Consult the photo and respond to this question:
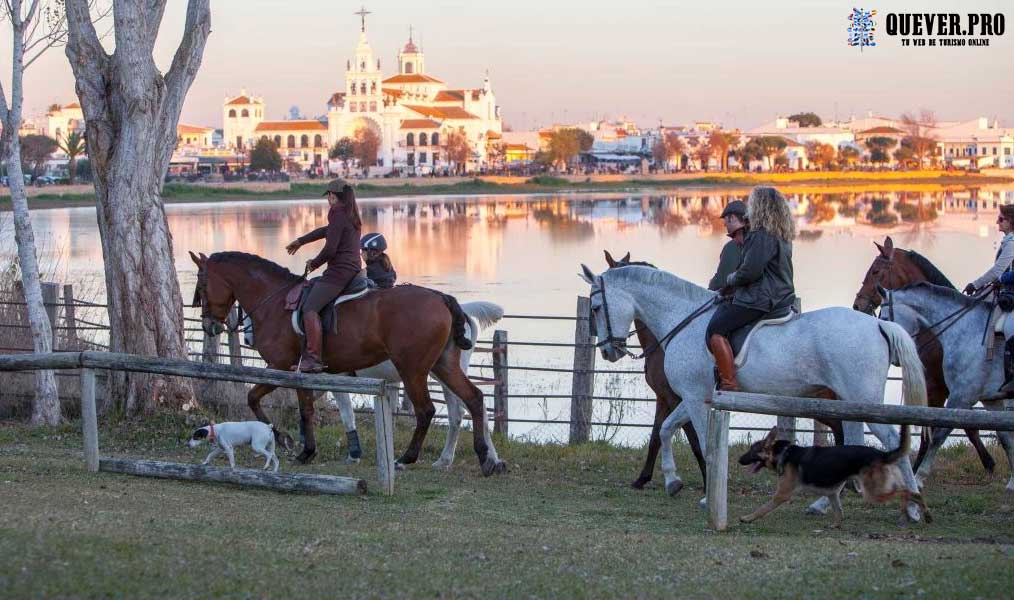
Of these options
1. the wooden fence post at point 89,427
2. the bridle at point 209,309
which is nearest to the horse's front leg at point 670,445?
the bridle at point 209,309

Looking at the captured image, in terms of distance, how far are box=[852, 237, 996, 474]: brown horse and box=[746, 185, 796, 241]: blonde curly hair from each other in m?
2.08

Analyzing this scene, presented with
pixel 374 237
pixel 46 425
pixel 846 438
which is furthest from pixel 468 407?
pixel 46 425

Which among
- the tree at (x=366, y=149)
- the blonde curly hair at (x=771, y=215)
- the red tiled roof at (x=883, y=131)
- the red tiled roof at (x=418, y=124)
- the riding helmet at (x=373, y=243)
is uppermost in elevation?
the red tiled roof at (x=418, y=124)

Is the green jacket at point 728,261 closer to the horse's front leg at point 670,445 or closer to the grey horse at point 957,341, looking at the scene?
the horse's front leg at point 670,445

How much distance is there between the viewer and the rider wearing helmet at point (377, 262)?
11203 mm

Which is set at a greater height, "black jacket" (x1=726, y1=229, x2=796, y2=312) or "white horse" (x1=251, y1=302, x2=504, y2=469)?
"black jacket" (x1=726, y1=229, x2=796, y2=312)

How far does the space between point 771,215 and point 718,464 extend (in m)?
1.81

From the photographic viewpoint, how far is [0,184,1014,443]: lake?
20328 mm

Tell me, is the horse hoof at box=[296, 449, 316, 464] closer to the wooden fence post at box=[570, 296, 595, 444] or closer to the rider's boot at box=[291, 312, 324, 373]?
the rider's boot at box=[291, 312, 324, 373]

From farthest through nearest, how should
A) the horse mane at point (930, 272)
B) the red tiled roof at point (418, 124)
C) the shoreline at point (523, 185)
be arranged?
the red tiled roof at point (418, 124) → the shoreline at point (523, 185) → the horse mane at point (930, 272)

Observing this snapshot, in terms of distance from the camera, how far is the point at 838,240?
132ft

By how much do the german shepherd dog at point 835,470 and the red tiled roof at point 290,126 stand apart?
175597 mm

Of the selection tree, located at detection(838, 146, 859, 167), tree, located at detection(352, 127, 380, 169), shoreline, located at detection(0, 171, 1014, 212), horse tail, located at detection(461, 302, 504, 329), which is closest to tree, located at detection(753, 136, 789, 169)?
tree, located at detection(838, 146, 859, 167)

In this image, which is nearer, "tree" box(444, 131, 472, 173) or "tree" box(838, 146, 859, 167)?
"tree" box(444, 131, 472, 173)
